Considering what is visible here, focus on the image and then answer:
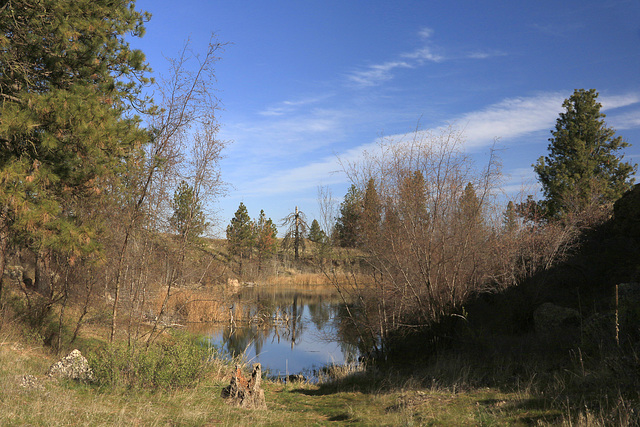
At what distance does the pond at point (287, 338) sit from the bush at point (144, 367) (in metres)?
5.34

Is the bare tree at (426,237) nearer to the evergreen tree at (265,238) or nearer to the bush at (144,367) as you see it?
the bush at (144,367)

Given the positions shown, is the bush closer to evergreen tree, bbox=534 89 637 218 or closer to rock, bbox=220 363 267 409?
rock, bbox=220 363 267 409

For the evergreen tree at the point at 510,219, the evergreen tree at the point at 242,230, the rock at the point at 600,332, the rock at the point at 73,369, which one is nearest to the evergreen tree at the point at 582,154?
the evergreen tree at the point at 510,219

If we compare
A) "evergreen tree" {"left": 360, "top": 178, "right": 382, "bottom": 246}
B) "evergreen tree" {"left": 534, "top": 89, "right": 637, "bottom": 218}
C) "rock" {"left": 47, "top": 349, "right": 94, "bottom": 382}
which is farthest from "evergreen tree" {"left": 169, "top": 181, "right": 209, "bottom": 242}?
"evergreen tree" {"left": 534, "top": 89, "right": 637, "bottom": 218}

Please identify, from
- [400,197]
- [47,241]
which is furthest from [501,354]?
[47,241]

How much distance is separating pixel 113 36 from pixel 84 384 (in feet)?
29.2

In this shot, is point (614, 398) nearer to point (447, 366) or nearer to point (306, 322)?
point (447, 366)

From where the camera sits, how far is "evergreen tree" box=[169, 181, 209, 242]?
9.22 meters

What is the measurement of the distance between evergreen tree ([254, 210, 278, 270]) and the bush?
42818 mm

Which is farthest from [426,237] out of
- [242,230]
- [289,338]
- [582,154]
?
[242,230]

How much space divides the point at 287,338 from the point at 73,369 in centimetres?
1266

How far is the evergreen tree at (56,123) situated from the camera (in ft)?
23.5

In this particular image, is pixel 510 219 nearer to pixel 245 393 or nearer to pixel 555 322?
pixel 555 322

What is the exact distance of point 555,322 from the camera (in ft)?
33.4
